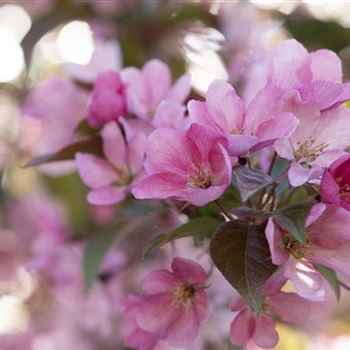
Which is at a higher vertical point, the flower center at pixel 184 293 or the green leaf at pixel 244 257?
the green leaf at pixel 244 257

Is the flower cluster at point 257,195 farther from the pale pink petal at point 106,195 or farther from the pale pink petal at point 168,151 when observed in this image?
the pale pink petal at point 106,195

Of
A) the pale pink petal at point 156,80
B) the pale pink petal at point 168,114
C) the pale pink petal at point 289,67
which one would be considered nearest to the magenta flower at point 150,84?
the pale pink petal at point 156,80

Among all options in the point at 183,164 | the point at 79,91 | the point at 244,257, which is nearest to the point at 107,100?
the point at 183,164

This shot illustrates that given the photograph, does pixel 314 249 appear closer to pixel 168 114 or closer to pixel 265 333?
pixel 265 333

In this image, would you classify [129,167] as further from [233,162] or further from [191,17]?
[191,17]

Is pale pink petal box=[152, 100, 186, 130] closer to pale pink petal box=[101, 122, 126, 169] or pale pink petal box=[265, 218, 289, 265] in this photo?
pale pink petal box=[101, 122, 126, 169]

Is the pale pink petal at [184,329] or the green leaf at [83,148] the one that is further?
the green leaf at [83,148]

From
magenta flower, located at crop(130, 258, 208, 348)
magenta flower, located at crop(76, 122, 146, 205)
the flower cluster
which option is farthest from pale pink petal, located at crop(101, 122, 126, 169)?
magenta flower, located at crop(130, 258, 208, 348)
